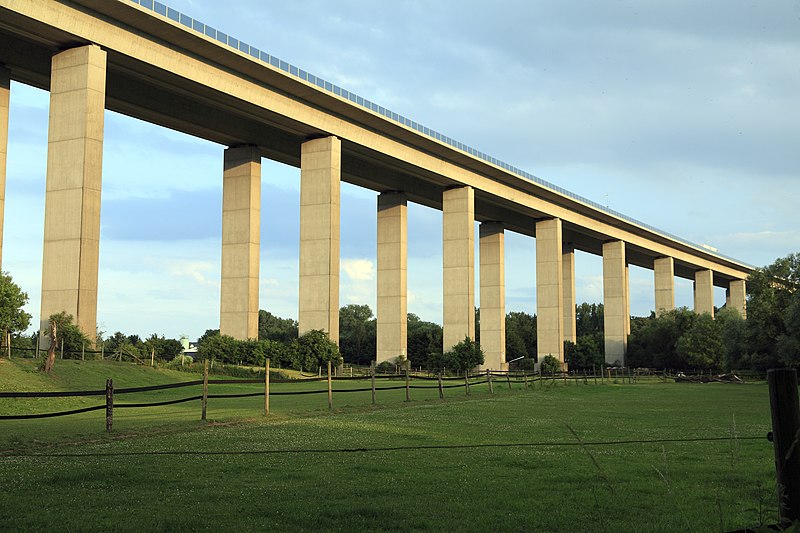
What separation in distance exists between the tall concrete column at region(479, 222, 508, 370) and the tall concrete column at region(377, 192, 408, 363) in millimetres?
14505

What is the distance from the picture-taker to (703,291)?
496 feet

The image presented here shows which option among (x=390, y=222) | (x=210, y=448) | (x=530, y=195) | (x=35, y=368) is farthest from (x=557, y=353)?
(x=210, y=448)

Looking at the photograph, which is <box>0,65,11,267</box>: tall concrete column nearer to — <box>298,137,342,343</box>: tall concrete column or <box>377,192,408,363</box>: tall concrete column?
<box>298,137,342,343</box>: tall concrete column

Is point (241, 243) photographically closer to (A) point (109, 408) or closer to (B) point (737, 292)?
(A) point (109, 408)

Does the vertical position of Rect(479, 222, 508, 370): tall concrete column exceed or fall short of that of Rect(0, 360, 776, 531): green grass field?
it exceeds it

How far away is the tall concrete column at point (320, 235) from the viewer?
7756 centimetres

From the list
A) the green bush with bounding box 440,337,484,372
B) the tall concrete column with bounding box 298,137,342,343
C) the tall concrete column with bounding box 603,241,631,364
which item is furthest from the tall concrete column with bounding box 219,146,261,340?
the tall concrete column with bounding box 603,241,631,364

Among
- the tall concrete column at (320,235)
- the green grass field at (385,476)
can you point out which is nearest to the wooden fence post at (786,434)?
the green grass field at (385,476)

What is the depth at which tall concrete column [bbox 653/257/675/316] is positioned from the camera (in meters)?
138

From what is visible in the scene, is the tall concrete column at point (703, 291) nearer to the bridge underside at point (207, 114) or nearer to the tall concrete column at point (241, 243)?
the bridge underside at point (207, 114)

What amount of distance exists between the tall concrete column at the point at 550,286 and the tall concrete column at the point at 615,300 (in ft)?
57.4

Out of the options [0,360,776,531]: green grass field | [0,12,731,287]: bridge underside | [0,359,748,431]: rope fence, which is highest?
[0,12,731,287]: bridge underside

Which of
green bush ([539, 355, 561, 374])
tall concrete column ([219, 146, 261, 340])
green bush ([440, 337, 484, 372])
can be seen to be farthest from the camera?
green bush ([539, 355, 561, 374])

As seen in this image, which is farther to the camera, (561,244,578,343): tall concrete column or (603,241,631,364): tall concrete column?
(561,244,578,343): tall concrete column
